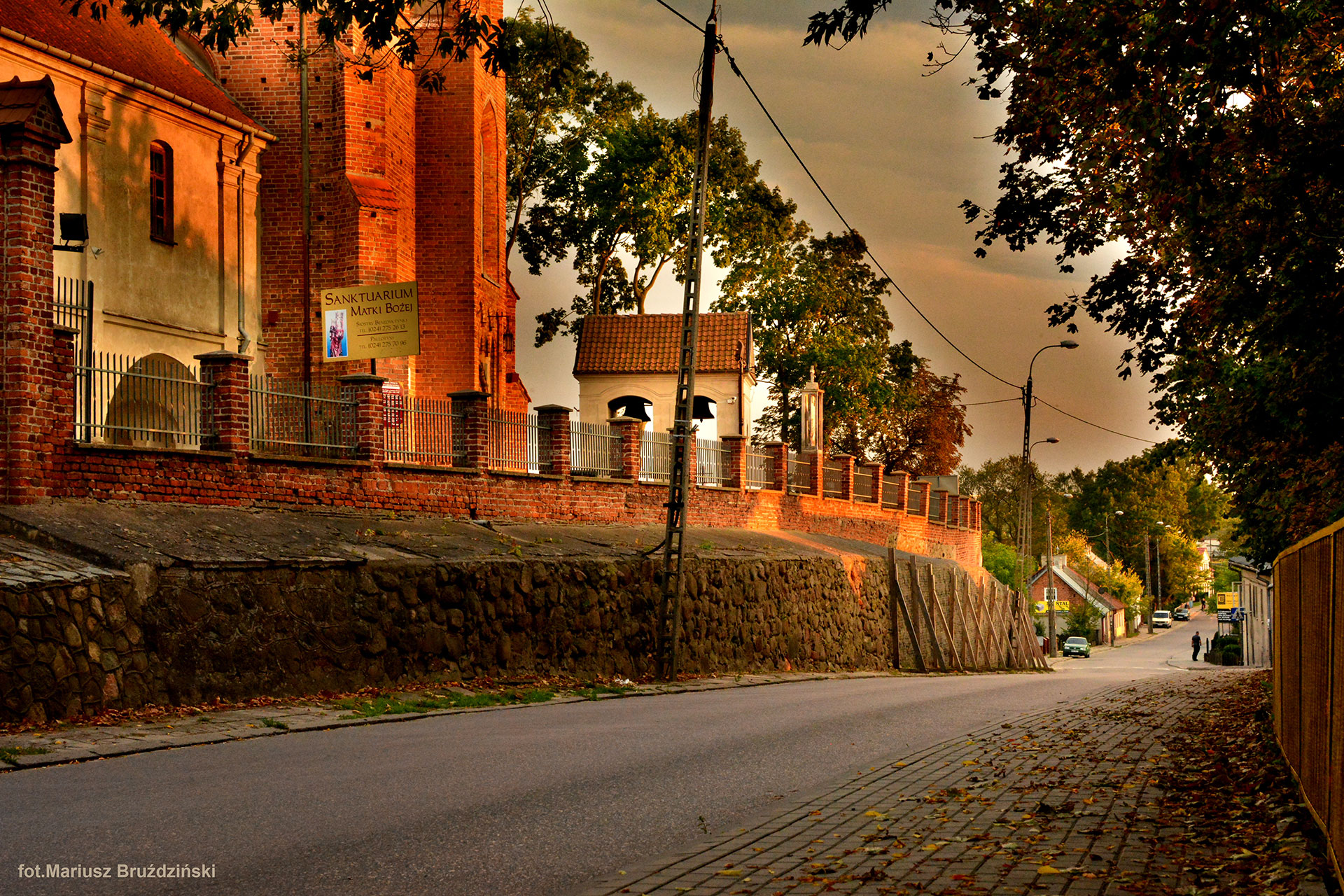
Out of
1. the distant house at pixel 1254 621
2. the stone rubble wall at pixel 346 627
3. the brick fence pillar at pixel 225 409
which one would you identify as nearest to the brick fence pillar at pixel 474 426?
the stone rubble wall at pixel 346 627

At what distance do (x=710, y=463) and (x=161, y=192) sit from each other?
44.2 feet

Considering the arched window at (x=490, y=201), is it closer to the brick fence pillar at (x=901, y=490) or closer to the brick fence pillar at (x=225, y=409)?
the brick fence pillar at (x=901, y=490)

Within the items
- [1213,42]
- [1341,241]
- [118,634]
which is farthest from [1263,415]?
[118,634]

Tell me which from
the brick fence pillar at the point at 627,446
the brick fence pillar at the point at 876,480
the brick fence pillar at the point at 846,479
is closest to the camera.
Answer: the brick fence pillar at the point at 627,446

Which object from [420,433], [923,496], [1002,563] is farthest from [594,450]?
[1002,563]

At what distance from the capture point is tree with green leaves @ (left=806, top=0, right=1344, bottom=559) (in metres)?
7.56

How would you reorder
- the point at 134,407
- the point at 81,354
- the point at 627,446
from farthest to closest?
the point at 627,446, the point at 134,407, the point at 81,354

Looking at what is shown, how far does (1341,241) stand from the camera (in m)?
10.2

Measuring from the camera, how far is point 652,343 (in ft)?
142

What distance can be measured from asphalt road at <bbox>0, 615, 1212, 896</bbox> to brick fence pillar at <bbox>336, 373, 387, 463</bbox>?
20.7 feet

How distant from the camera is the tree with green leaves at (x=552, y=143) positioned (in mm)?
45562

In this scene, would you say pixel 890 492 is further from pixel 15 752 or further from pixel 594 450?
pixel 15 752

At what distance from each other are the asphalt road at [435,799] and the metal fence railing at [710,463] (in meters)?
15.3

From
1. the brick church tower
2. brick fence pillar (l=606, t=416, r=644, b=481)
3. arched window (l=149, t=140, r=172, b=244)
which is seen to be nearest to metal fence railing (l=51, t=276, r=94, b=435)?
arched window (l=149, t=140, r=172, b=244)
